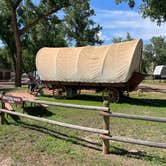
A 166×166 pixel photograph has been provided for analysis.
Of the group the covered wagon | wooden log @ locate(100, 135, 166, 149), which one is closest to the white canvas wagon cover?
the covered wagon

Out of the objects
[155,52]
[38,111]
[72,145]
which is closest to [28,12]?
[38,111]

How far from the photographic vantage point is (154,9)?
17.8 metres

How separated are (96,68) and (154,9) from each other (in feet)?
13.9

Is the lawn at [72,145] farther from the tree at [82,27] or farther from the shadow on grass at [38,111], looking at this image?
the tree at [82,27]

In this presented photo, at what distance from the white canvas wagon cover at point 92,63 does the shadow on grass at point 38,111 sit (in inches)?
201

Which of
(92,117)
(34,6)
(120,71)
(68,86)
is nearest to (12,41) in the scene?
(34,6)

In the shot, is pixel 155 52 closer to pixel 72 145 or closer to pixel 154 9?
pixel 154 9

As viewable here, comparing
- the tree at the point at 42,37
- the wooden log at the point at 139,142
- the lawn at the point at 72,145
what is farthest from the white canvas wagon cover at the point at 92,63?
the tree at the point at 42,37

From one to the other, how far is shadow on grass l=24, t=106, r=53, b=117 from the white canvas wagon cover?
5110 mm

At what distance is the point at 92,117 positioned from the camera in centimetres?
1274

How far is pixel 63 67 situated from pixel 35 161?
13162mm

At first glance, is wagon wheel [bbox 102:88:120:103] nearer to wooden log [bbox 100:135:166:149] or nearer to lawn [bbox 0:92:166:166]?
lawn [bbox 0:92:166:166]

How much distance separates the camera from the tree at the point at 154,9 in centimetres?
1725

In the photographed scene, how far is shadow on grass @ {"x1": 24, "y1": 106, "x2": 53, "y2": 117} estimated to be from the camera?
13.0 m
